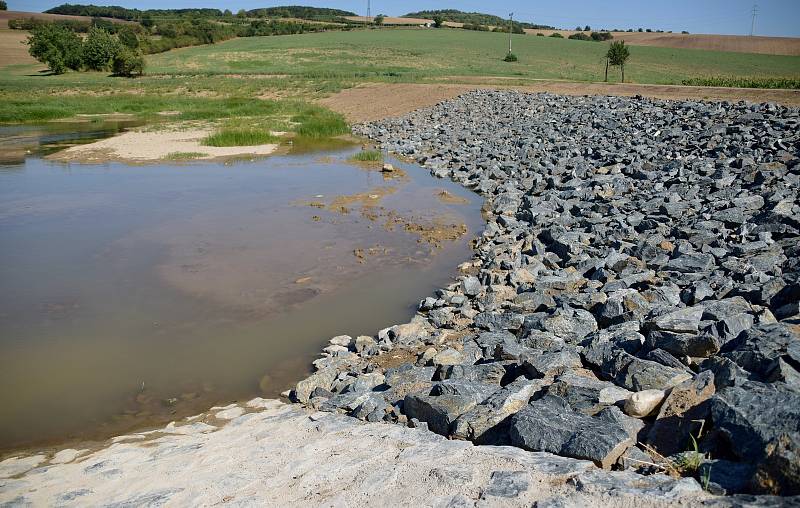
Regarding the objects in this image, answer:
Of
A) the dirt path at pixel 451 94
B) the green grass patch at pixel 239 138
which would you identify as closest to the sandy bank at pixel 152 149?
the green grass patch at pixel 239 138

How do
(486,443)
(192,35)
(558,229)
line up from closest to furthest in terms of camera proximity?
1. (486,443)
2. (558,229)
3. (192,35)

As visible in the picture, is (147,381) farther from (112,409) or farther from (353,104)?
(353,104)

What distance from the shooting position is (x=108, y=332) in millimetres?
7648

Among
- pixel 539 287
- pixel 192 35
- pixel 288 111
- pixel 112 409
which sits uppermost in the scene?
pixel 192 35

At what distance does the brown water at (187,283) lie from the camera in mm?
6367

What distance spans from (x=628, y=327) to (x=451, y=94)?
26671mm

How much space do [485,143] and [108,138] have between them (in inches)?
611

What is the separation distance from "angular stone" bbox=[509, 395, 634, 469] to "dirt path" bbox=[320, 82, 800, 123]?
19.3 m

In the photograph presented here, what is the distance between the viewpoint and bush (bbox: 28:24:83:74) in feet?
188

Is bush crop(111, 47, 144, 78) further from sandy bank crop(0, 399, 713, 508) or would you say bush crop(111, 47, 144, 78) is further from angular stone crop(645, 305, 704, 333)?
angular stone crop(645, 305, 704, 333)

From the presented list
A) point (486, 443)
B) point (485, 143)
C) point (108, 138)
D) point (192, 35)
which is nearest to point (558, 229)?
point (486, 443)

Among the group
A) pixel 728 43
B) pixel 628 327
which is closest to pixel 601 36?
pixel 728 43

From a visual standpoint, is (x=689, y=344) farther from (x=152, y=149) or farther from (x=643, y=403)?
(x=152, y=149)

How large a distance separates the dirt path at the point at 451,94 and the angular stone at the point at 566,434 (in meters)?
19.3
